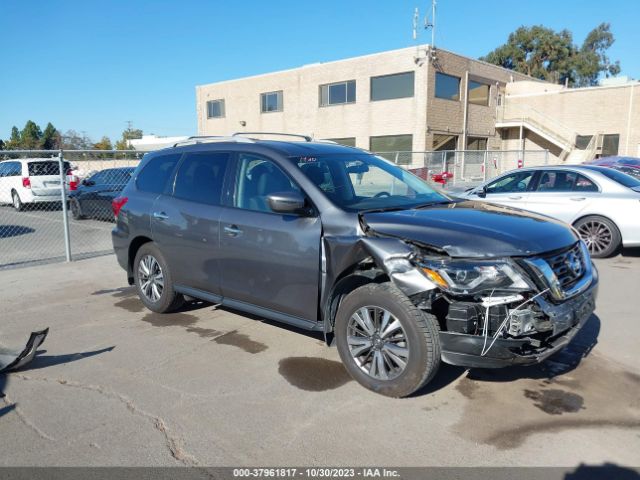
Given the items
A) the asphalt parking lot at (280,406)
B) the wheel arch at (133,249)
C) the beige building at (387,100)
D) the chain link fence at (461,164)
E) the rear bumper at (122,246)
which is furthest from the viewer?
the beige building at (387,100)

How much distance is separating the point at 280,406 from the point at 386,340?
2.90 ft

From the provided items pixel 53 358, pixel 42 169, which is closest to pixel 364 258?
pixel 53 358

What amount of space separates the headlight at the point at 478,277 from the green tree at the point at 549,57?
226 ft

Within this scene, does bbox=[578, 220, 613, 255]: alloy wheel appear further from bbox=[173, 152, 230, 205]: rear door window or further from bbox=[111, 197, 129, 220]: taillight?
bbox=[111, 197, 129, 220]: taillight

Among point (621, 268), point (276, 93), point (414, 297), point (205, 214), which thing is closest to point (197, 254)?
point (205, 214)

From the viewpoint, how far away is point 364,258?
379 centimetres

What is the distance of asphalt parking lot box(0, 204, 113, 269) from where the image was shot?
968 centimetres

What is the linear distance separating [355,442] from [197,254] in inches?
105

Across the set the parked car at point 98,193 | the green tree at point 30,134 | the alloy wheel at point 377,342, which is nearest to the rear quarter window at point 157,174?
the alloy wheel at point 377,342

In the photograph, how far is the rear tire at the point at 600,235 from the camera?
8.24 m

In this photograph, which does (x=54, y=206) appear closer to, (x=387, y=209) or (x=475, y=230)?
(x=387, y=209)

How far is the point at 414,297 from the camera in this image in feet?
11.4

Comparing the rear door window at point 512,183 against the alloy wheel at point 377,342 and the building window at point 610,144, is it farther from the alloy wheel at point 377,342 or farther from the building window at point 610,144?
the building window at point 610,144

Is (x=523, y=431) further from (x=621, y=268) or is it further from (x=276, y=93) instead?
(x=276, y=93)
